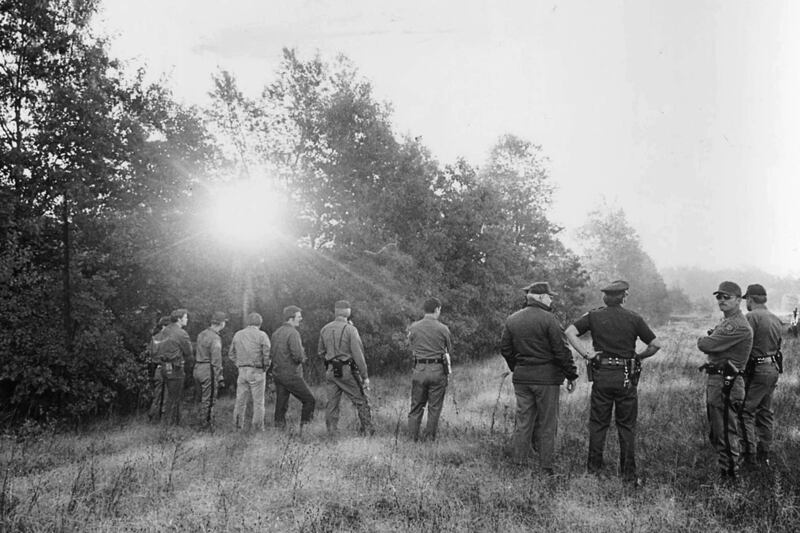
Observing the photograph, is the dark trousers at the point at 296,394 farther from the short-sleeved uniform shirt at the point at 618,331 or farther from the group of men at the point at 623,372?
the short-sleeved uniform shirt at the point at 618,331

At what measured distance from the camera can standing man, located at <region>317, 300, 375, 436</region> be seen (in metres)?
7.84

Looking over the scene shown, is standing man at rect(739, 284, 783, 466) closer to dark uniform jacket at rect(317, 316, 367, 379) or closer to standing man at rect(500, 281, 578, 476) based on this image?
standing man at rect(500, 281, 578, 476)

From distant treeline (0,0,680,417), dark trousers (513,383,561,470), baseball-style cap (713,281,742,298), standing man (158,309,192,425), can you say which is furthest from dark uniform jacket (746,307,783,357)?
distant treeline (0,0,680,417)

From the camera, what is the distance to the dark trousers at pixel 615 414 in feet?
18.4

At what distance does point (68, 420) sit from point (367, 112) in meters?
13.5

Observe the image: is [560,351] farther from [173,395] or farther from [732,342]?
[173,395]

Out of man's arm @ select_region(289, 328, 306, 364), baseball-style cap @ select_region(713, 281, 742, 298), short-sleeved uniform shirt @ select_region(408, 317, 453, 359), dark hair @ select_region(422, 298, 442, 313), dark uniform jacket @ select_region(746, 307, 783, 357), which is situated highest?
baseball-style cap @ select_region(713, 281, 742, 298)

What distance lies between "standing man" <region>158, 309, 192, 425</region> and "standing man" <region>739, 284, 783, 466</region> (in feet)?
28.2

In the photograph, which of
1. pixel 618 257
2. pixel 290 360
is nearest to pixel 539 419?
pixel 290 360

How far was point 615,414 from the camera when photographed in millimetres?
5582

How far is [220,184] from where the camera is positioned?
15641 mm

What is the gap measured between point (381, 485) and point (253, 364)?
3922 millimetres

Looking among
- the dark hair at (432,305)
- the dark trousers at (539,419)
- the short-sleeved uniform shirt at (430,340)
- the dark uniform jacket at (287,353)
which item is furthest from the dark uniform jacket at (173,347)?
the dark trousers at (539,419)

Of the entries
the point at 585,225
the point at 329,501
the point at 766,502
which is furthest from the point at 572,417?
the point at 585,225
